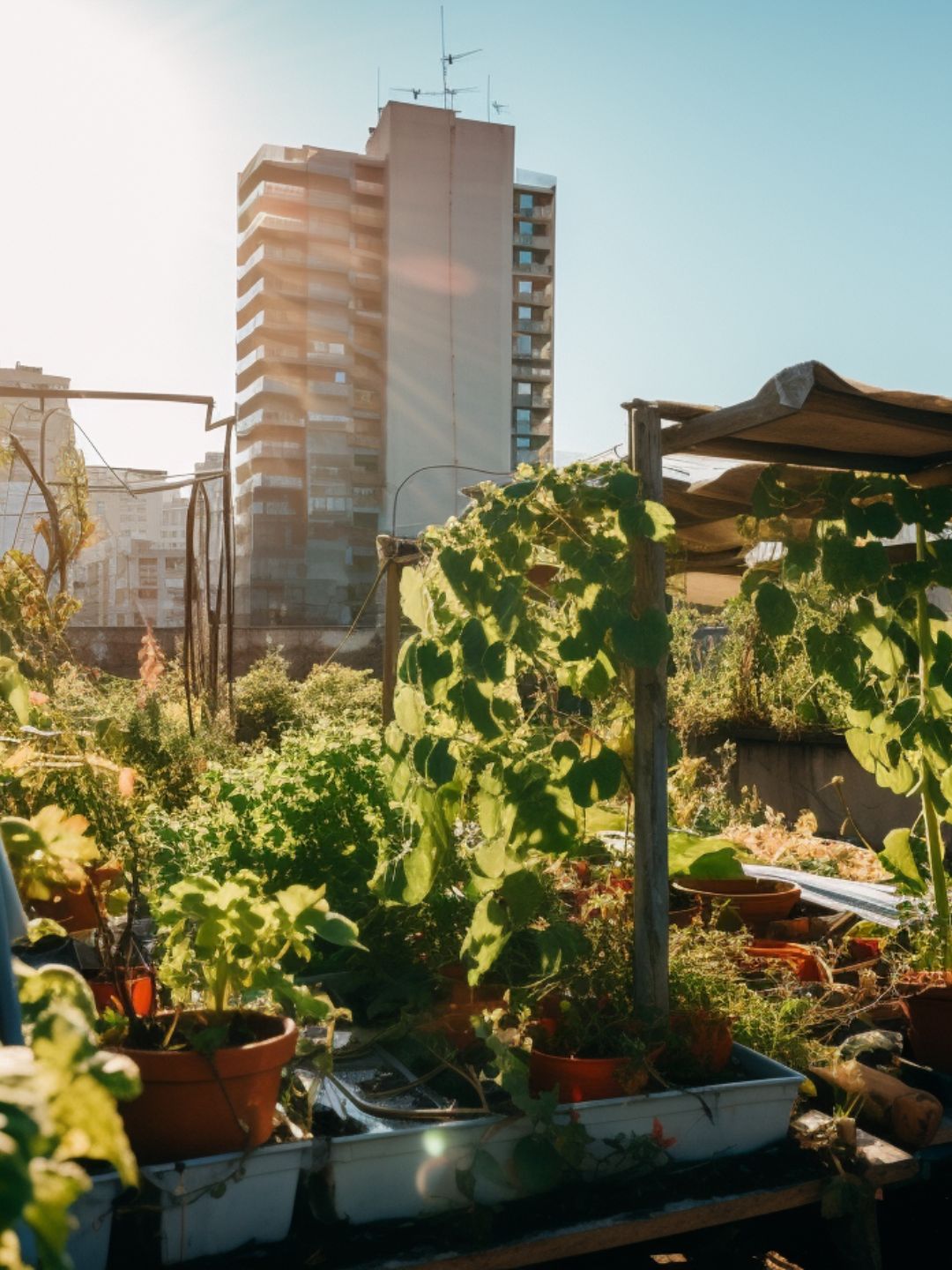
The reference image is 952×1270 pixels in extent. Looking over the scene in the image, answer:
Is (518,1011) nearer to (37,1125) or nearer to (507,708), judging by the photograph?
(507,708)

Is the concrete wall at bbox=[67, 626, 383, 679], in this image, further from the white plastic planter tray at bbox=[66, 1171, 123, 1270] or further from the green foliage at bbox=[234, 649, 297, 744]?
the white plastic planter tray at bbox=[66, 1171, 123, 1270]

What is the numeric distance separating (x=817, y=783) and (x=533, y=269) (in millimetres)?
53440

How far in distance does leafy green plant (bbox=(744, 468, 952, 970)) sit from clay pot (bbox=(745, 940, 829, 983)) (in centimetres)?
34

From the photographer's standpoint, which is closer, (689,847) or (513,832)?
(513,832)

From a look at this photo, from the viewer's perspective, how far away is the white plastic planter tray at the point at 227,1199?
184cm

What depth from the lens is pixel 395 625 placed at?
6.23 meters

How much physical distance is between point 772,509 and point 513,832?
123cm

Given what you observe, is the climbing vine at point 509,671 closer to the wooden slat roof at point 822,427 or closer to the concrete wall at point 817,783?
the wooden slat roof at point 822,427

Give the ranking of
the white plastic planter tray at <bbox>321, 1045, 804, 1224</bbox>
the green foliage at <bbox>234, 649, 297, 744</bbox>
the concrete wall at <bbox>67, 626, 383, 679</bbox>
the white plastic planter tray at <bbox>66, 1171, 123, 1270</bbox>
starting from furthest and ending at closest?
the concrete wall at <bbox>67, 626, 383, 679</bbox> < the green foliage at <bbox>234, 649, 297, 744</bbox> < the white plastic planter tray at <bbox>321, 1045, 804, 1224</bbox> < the white plastic planter tray at <bbox>66, 1171, 123, 1270</bbox>

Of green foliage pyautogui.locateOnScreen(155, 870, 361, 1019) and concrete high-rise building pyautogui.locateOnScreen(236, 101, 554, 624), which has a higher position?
concrete high-rise building pyautogui.locateOnScreen(236, 101, 554, 624)

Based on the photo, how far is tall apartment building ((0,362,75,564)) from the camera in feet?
23.1

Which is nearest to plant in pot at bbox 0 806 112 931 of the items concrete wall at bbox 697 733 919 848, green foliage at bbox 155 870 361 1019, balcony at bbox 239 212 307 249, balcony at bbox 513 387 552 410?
green foliage at bbox 155 870 361 1019

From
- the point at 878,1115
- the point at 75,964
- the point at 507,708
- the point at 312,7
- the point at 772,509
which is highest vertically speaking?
the point at 312,7

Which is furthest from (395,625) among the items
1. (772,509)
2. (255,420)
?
(255,420)
